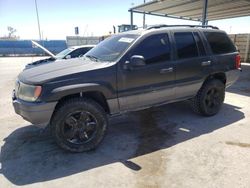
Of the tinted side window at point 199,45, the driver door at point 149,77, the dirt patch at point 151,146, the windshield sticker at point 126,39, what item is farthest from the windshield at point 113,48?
the dirt patch at point 151,146

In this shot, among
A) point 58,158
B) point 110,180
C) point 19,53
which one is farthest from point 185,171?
point 19,53

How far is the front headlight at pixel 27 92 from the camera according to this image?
3.46 m

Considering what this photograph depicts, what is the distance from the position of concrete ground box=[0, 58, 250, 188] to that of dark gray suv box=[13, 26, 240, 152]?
383 millimetres

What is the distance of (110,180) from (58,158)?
3.37 ft

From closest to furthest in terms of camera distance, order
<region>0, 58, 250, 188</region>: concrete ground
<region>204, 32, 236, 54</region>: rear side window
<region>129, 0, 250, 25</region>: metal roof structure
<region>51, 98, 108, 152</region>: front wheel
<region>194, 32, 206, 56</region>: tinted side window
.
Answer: <region>0, 58, 250, 188</region>: concrete ground, <region>51, 98, 108, 152</region>: front wheel, <region>194, 32, 206, 56</region>: tinted side window, <region>204, 32, 236, 54</region>: rear side window, <region>129, 0, 250, 25</region>: metal roof structure

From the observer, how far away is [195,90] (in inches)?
202

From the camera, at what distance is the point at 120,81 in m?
3.99

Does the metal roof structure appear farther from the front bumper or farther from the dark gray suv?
the front bumper

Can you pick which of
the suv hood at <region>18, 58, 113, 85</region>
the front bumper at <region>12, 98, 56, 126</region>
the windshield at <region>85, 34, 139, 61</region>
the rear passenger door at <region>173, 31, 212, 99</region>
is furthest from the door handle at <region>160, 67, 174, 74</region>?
the front bumper at <region>12, 98, 56, 126</region>

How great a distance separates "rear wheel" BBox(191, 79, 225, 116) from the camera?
525 cm

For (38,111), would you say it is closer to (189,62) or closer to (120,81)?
(120,81)

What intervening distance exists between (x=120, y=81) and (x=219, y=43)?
2.80 m

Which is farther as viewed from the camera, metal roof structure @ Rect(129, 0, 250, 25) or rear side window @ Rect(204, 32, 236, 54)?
metal roof structure @ Rect(129, 0, 250, 25)

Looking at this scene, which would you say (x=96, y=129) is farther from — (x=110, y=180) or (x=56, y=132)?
(x=110, y=180)
